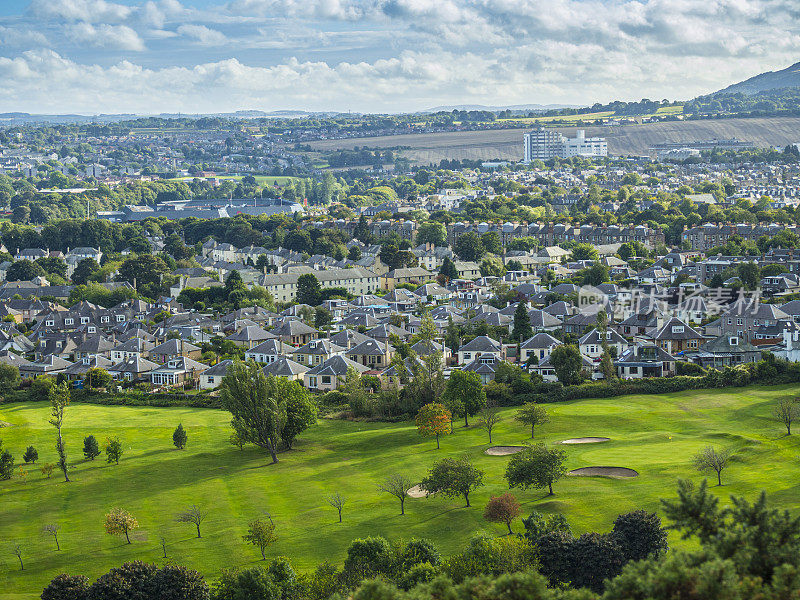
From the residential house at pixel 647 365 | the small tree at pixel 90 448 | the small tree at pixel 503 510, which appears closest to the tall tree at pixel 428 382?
the residential house at pixel 647 365

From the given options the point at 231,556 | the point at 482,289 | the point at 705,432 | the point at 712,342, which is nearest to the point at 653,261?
the point at 482,289

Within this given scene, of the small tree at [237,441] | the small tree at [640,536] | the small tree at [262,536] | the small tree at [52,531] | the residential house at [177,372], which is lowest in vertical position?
the residential house at [177,372]

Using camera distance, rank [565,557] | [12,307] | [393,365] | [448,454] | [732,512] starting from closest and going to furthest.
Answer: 1. [732,512]
2. [565,557]
3. [448,454]
4. [393,365]
5. [12,307]

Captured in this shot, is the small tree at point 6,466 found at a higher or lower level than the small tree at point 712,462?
lower

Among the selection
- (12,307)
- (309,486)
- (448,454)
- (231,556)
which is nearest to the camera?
(231,556)

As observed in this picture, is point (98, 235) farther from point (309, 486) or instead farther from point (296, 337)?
point (309, 486)

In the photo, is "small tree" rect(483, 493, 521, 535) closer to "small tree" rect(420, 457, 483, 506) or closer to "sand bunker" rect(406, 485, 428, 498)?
"small tree" rect(420, 457, 483, 506)

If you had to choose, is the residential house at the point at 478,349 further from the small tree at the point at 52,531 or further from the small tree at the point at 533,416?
the small tree at the point at 52,531
